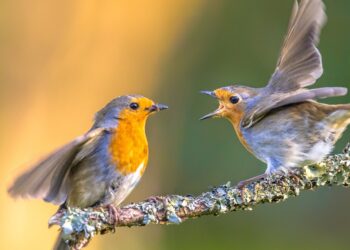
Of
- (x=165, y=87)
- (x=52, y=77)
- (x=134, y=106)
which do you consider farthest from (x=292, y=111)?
(x=165, y=87)

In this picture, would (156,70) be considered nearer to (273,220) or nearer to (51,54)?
(51,54)

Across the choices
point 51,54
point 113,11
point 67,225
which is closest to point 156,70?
point 113,11

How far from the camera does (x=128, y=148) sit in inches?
151

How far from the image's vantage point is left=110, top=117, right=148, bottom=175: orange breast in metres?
3.80

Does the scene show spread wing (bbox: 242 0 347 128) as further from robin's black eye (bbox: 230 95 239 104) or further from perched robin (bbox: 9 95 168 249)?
perched robin (bbox: 9 95 168 249)

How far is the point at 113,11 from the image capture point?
736cm

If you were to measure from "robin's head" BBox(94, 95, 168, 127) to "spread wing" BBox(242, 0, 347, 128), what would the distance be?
61 centimetres

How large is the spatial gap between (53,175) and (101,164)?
353 millimetres

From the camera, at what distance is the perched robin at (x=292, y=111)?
3.99m

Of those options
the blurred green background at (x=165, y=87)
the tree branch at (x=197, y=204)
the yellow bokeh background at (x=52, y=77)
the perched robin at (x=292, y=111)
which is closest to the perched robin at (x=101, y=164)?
the tree branch at (x=197, y=204)

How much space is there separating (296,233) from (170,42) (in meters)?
2.64

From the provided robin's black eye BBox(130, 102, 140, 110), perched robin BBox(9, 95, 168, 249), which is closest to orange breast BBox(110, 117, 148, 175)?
perched robin BBox(9, 95, 168, 249)

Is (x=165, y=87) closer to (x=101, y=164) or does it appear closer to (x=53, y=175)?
(x=101, y=164)

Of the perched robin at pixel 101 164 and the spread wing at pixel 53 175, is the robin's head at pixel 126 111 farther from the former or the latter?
the spread wing at pixel 53 175
